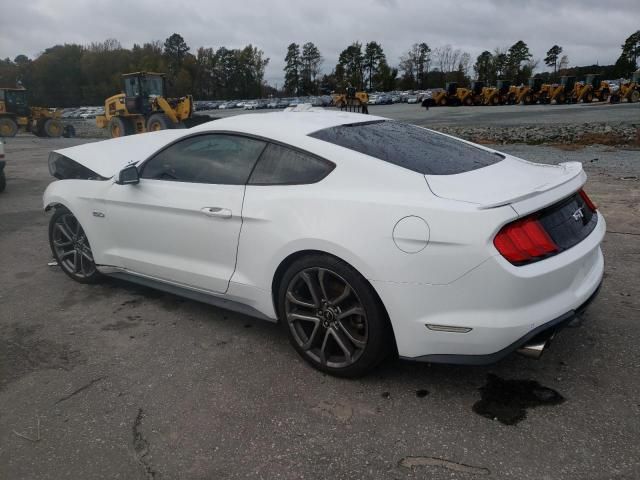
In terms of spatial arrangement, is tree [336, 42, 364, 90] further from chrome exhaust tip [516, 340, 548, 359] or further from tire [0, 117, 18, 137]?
chrome exhaust tip [516, 340, 548, 359]

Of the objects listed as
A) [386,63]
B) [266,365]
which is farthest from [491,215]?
[386,63]

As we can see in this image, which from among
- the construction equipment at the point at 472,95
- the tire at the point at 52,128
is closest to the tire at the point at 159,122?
the tire at the point at 52,128

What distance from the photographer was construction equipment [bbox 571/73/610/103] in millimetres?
43000

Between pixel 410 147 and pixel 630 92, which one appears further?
pixel 630 92

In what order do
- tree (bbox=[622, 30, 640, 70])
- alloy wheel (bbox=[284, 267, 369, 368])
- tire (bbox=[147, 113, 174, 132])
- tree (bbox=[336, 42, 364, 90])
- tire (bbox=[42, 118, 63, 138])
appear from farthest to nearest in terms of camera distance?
tree (bbox=[336, 42, 364, 90]) → tree (bbox=[622, 30, 640, 70]) → tire (bbox=[42, 118, 63, 138]) → tire (bbox=[147, 113, 174, 132]) → alloy wheel (bbox=[284, 267, 369, 368])

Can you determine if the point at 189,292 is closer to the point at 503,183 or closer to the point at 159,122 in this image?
the point at 503,183

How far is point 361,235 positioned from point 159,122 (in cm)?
2183

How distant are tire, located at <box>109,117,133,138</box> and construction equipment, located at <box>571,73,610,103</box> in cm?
3592

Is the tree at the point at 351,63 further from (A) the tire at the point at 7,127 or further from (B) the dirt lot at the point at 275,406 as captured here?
(B) the dirt lot at the point at 275,406

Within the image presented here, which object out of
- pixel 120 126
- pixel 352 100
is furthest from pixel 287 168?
pixel 352 100

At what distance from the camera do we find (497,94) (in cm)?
4622

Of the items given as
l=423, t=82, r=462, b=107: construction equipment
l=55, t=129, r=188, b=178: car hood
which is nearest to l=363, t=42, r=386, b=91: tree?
l=423, t=82, r=462, b=107: construction equipment

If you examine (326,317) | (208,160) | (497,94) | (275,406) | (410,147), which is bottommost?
(497,94)

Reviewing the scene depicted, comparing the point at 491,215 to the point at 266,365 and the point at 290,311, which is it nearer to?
the point at 290,311
